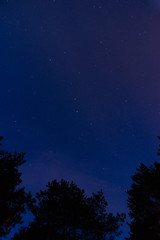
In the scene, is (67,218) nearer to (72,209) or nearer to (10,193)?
(72,209)

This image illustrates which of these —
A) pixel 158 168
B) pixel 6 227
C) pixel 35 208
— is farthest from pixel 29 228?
pixel 158 168

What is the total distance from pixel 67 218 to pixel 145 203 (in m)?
7.81

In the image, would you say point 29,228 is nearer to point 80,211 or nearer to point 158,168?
point 80,211

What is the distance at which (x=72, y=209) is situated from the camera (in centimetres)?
1825

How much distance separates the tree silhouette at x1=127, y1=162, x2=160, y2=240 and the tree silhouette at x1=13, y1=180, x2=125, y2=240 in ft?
11.3

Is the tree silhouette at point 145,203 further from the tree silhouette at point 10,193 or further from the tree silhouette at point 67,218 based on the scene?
the tree silhouette at point 10,193

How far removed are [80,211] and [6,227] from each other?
23.2 feet

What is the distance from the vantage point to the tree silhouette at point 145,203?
49.0 feet

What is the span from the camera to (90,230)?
1858 centimetres

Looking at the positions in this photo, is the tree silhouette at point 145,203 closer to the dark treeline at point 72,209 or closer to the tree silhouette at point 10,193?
the dark treeline at point 72,209

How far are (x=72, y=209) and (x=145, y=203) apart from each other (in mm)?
7168

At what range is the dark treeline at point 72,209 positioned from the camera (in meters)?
A: 14.9

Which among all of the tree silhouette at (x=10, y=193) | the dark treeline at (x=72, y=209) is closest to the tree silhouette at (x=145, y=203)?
the dark treeline at (x=72, y=209)

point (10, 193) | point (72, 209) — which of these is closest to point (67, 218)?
point (72, 209)
